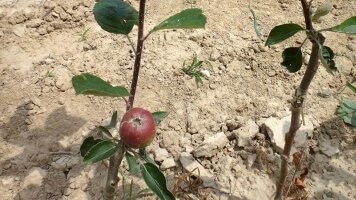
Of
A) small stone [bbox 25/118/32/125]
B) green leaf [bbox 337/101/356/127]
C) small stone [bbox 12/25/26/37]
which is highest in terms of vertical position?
green leaf [bbox 337/101/356/127]

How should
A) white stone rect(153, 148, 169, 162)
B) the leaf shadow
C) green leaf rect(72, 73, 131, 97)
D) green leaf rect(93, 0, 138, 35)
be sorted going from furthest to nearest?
1. white stone rect(153, 148, 169, 162)
2. the leaf shadow
3. green leaf rect(93, 0, 138, 35)
4. green leaf rect(72, 73, 131, 97)

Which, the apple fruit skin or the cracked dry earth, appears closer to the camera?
the apple fruit skin

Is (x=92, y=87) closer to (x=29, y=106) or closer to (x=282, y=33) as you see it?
(x=282, y=33)

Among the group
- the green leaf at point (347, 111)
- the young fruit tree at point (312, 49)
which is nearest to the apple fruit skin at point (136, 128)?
the young fruit tree at point (312, 49)

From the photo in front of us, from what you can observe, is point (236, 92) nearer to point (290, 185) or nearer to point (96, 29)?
point (290, 185)

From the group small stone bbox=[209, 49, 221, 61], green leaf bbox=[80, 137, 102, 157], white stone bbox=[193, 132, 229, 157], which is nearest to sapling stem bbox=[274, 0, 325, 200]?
white stone bbox=[193, 132, 229, 157]

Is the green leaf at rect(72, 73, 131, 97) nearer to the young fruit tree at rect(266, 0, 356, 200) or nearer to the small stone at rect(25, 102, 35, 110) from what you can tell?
the young fruit tree at rect(266, 0, 356, 200)

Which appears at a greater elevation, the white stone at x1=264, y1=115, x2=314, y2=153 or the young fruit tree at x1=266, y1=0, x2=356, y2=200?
the young fruit tree at x1=266, y1=0, x2=356, y2=200
